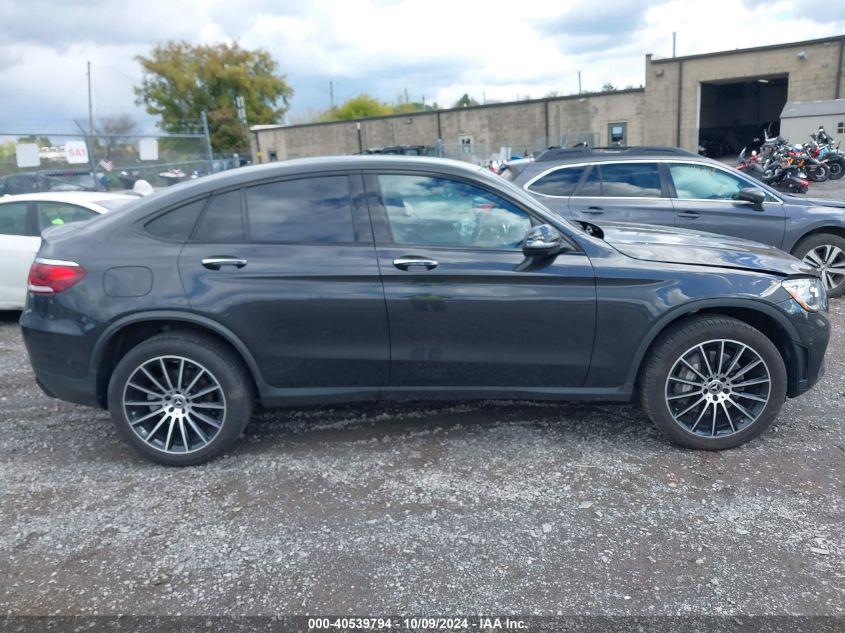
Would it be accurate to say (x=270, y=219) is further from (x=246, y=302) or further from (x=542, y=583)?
(x=542, y=583)

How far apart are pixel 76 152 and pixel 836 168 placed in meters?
22.0

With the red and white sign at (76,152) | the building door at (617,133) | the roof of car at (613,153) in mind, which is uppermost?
the building door at (617,133)

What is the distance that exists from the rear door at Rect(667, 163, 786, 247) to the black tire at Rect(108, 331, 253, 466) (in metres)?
5.12

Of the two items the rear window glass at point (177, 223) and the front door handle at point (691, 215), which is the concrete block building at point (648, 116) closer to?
the front door handle at point (691, 215)

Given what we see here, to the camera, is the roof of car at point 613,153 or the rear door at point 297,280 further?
the roof of car at point 613,153

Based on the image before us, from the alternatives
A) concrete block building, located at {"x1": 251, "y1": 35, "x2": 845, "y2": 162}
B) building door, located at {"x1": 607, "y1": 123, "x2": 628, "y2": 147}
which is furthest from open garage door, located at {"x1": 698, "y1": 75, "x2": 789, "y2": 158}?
building door, located at {"x1": 607, "y1": 123, "x2": 628, "y2": 147}

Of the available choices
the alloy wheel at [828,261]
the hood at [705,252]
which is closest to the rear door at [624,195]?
the alloy wheel at [828,261]

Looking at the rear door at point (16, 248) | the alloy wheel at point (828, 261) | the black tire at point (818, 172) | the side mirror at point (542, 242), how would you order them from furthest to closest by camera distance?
1. the black tire at point (818, 172)
2. the alloy wheel at point (828, 261)
3. the rear door at point (16, 248)
4. the side mirror at point (542, 242)

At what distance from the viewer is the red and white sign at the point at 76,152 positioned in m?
14.1

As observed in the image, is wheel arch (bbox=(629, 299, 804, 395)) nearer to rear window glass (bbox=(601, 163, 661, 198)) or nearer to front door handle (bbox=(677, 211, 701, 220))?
front door handle (bbox=(677, 211, 701, 220))

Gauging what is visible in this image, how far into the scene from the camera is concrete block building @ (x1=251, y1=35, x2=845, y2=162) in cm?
3244

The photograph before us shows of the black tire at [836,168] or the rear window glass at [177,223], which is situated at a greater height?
the black tire at [836,168]

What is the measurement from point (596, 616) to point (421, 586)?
71 centimetres

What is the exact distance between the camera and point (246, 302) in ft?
12.0
